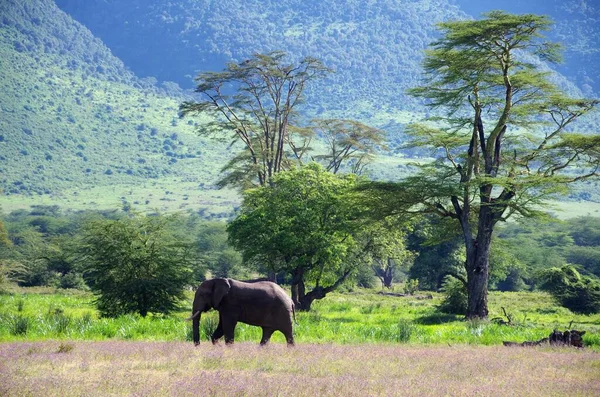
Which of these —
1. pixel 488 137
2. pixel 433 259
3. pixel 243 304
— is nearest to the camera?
pixel 243 304

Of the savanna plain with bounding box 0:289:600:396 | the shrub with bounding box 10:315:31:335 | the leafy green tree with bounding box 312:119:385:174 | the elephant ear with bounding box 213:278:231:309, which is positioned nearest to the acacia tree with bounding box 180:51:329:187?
the leafy green tree with bounding box 312:119:385:174

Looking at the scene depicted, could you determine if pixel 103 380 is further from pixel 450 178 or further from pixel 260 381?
pixel 450 178

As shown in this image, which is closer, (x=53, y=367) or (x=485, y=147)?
(x=53, y=367)

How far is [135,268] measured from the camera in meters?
26.6

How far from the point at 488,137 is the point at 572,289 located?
13.1m

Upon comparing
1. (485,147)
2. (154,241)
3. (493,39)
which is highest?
(493,39)

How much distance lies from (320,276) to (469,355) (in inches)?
784

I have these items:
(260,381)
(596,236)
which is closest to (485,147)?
(260,381)

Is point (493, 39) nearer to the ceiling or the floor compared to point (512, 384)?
nearer to the ceiling

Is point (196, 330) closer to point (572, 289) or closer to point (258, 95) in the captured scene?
point (572, 289)

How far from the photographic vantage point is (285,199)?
35094mm

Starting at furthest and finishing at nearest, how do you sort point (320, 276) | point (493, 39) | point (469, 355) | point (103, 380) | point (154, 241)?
point (320, 276), point (493, 39), point (154, 241), point (469, 355), point (103, 380)

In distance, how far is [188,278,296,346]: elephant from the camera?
15695 mm

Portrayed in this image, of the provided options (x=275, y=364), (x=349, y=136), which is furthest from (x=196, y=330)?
(x=349, y=136)
